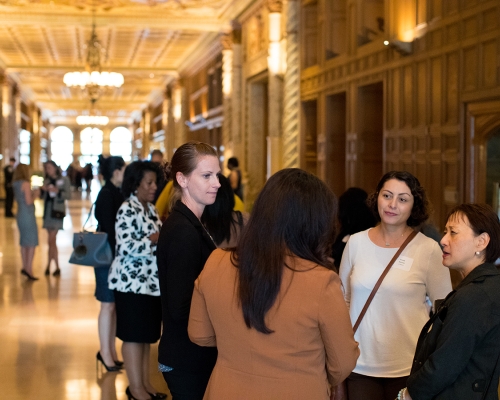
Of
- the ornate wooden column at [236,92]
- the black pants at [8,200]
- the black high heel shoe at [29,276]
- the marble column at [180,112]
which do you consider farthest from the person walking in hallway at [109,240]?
the marble column at [180,112]

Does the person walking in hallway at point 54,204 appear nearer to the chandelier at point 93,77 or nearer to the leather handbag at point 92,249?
the leather handbag at point 92,249

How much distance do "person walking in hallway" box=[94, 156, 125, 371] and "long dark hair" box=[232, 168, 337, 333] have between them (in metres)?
3.98

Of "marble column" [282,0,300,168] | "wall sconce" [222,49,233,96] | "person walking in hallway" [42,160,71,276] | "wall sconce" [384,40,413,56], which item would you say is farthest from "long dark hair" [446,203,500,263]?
"wall sconce" [222,49,233,96]

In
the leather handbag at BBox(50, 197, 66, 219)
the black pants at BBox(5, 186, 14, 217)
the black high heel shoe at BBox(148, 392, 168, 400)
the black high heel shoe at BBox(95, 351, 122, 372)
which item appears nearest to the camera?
the black high heel shoe at BBox(148, 392, 168, 400)

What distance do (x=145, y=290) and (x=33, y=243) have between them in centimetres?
646

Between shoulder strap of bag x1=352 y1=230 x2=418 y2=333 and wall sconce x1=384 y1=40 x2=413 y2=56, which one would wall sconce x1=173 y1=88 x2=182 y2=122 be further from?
shoulder strap of bag x1=352 y1=230 x2=418 y2=333

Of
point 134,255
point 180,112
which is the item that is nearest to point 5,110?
point 180,112

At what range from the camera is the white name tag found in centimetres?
357

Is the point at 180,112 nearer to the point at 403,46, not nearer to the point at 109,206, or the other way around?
the point at 403,46

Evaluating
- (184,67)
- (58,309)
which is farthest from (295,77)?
(184,67)

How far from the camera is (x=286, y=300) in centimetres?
227

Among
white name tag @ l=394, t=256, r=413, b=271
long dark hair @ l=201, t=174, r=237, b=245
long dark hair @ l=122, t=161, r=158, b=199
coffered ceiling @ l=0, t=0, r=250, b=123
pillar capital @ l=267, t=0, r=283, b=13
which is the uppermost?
coffered ceiling @ l=0, t=0, r=250, b=123

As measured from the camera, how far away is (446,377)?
8.27 feet

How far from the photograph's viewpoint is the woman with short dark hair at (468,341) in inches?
98.2
